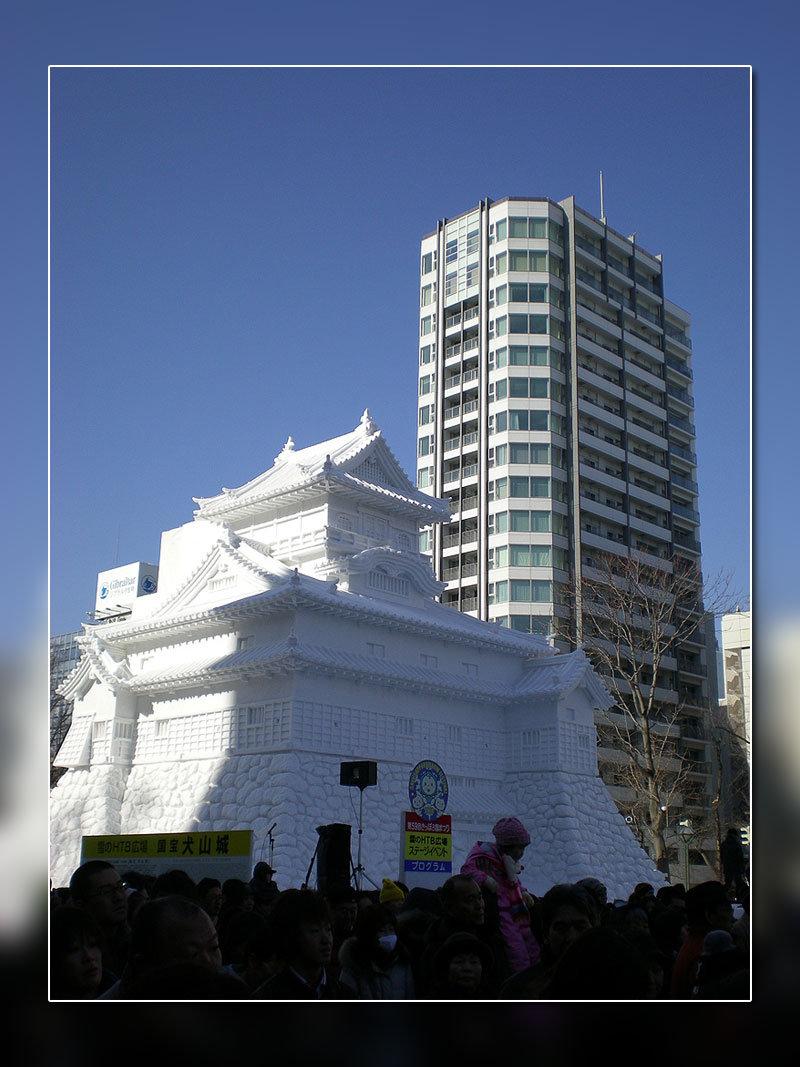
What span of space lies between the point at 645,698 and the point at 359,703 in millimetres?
14227

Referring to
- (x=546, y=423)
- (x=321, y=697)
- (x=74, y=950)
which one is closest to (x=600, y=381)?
(x=546, y=423)

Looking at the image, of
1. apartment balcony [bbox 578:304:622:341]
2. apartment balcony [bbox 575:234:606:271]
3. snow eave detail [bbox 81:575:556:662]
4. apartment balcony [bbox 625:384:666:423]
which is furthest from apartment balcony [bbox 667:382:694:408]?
snow eave detail [bbox 81:575:556:662]

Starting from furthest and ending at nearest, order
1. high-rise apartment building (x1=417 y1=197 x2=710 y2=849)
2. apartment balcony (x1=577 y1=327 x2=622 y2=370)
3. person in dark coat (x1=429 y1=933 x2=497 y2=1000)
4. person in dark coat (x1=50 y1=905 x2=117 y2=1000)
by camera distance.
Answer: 1. apartment balcony (x1=577 y1=327 x2=622 y2=370)
2. high-rise apartment building (x1=417 y1=197 x2=710 y2=849)
3. person in dark coat (x1=429 y1=933 x2=497 y2=1000)
4. person in dark coat (x1=50 y1=905 x2=117 y2=1000)

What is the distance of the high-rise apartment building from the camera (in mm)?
24984

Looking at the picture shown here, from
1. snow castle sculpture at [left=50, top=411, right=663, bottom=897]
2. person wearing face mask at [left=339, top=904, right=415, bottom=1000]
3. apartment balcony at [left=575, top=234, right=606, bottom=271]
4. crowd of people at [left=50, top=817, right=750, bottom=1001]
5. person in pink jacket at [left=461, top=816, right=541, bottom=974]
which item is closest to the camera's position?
crowd of people at [left=50, top=817, right=750, bottom=1001]

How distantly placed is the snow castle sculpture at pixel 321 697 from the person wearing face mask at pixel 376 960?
10566mm

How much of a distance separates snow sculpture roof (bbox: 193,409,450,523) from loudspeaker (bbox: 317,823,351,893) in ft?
33.2

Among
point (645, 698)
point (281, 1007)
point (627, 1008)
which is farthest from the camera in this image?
point (645, 698)

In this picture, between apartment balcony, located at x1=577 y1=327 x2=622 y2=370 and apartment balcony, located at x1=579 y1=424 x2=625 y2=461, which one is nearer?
apartment balcony, located at x1=577 y1=327 x2=622 y2=370

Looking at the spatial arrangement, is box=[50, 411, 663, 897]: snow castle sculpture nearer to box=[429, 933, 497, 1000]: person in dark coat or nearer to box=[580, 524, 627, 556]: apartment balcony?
box=[580, 524, 627, 556]: apartment balcony

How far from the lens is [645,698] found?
2792 centimetres
